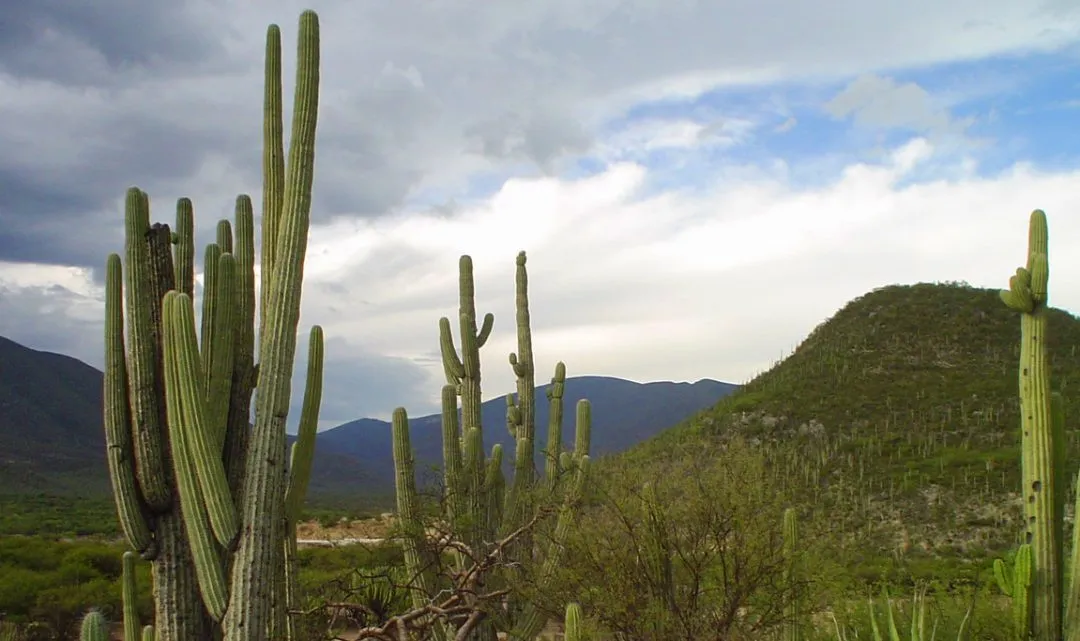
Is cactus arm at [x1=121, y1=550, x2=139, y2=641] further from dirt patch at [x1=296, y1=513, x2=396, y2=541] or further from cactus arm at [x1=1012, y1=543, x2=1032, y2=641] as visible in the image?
dirt patch at [x1=296, y1=513, x2=396, y2=541]

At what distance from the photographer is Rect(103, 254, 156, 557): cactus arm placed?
241 inches

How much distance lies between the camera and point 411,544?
9938 mm

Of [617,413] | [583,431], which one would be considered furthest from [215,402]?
[617,413]

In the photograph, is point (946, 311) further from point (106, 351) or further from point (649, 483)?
point (106, 351)

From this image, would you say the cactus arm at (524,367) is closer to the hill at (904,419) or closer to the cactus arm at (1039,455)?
the cactus arm at (1039,455)

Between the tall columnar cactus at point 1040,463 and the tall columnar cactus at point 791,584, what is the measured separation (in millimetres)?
2669

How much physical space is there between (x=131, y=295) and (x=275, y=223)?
45.3 inches

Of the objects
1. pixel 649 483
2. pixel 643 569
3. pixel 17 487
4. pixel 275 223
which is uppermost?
pixel 275 223

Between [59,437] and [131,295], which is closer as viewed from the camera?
[131,295]

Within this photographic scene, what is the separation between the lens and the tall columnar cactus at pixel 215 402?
19.1 ft

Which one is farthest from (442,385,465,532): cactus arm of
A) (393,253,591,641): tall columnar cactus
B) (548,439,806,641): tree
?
(548,439,806,641): tree

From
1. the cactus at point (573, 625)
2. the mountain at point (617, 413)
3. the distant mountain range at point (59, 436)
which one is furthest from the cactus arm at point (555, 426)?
the mountain at point (617, 413)

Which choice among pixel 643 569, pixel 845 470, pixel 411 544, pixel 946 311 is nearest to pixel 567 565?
pixel 643 569

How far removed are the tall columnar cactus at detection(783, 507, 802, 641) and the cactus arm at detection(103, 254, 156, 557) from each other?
6180 millimetres
